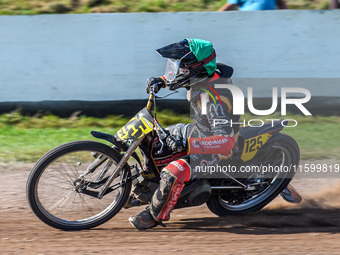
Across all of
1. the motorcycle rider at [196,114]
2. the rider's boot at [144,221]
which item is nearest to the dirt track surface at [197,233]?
the rider's boot at [144,221]

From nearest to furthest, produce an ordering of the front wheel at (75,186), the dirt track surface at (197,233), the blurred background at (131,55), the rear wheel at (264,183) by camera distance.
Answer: the dirt track surface at (197,233), the front wheel at (75,186), the rear wheel at (264,183), the blurred background at (131,55)

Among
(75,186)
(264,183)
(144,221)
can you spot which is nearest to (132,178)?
(144,221)

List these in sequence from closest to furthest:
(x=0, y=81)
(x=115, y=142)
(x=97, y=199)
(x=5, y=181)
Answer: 1. (x=115, y=142)
2. (x=97, y=199)
3. (x=5, y=181)
4. (x=0, y=81)

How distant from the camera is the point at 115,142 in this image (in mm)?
4680

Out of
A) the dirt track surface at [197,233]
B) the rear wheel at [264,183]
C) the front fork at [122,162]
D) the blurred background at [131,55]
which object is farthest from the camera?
the blurred background at [131,55]

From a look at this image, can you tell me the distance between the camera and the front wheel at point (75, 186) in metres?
4.56

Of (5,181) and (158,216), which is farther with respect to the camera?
(5,181)

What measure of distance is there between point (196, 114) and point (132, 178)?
2.68 feet

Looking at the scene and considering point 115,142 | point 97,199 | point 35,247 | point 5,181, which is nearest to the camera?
point 35,247

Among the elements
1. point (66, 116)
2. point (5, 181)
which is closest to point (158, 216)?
point (5, 181)

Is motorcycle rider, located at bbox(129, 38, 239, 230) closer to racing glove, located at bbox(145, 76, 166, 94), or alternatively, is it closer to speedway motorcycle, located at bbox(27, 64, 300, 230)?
racing glove, located at bbox(145, 76, 166, 94)

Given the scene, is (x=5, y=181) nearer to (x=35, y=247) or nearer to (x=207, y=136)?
(x=35, y=247)

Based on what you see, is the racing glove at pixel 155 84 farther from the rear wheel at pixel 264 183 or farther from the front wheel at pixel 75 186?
the rear wheel at pixel 264 183

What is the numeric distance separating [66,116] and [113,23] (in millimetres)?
1654
